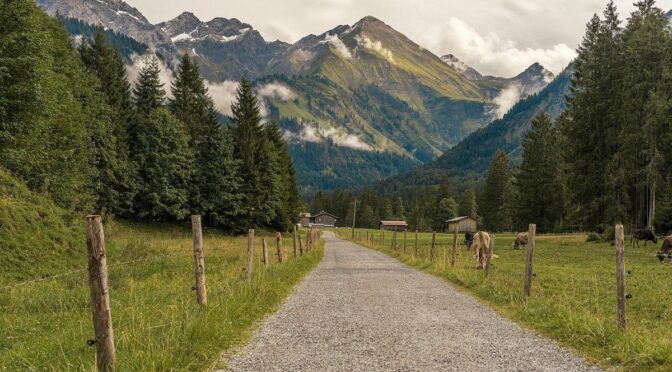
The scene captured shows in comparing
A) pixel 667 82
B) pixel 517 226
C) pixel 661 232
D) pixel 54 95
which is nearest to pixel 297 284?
pixel 54 95

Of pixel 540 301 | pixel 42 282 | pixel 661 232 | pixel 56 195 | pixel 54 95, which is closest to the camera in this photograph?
pixel 540 301

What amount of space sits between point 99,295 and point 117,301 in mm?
7866

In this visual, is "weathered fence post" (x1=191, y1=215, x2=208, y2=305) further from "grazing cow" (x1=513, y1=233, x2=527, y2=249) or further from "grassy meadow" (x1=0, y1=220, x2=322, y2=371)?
"grazing cow" (x1=513, y1=233, x2=527, y2=249)

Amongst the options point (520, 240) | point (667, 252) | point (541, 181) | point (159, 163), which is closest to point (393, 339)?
point (667, 252)

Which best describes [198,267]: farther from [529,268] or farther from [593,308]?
[593,308]

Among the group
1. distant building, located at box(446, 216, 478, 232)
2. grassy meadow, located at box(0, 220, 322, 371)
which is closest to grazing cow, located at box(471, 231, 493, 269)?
grassy meadow, located at box(0, 220, 322, 371)

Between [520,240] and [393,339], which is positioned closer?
[393,339]

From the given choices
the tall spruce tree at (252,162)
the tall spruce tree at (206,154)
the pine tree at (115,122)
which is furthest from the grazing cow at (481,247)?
the tall spruce tree at (252,162)

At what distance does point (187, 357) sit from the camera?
7.14m

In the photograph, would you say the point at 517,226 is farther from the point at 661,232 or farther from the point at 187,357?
the point at 187,357

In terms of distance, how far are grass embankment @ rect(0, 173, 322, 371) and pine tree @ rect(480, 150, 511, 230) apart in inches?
3898

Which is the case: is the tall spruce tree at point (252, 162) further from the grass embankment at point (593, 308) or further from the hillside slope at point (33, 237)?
the grass embankment at point (593, 308)

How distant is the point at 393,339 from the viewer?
8.83 m

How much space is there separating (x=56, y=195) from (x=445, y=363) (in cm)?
3964
